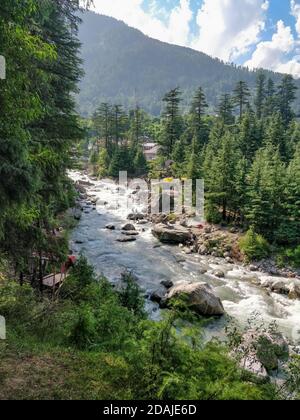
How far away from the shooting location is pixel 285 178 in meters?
23.8

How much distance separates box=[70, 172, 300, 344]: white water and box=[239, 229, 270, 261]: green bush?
1418 mm

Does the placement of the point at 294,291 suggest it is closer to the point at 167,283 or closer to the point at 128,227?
the point at 167,283

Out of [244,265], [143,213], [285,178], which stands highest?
[285,178]

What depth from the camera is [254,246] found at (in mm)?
22547

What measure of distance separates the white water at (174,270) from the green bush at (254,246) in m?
1.42

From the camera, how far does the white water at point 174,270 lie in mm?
15281

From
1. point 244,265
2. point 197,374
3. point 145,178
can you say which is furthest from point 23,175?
point 145,178

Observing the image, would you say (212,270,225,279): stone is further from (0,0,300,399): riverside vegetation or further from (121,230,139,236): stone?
(121,230,139,236): stone

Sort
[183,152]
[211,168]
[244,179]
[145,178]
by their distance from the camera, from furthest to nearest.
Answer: [145,178]
[183,152]
[211,168]
[244,179]

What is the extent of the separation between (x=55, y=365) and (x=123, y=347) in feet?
5.38

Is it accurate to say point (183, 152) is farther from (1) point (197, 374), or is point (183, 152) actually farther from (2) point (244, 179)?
(1) point (197, 374)

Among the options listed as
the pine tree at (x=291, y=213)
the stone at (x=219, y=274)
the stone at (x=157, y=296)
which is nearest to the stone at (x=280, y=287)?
the stone at (x=219, y=274)

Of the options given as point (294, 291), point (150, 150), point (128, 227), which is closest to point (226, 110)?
point (150, 150)

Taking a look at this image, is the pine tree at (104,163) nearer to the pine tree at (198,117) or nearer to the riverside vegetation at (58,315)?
the pine tree at (198,117)
